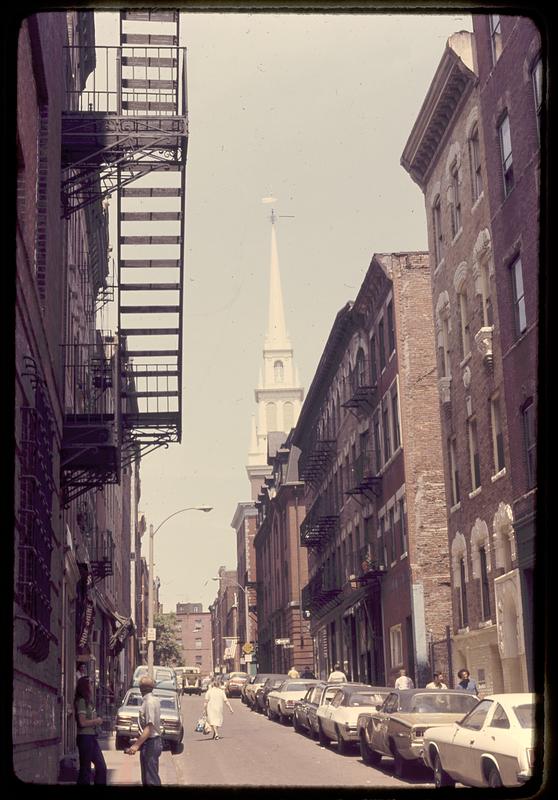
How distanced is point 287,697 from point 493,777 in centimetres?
2252

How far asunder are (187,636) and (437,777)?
176 m

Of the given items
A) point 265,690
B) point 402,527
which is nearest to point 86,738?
point 402,527

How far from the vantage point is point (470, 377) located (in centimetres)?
2802

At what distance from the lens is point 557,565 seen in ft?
22.0

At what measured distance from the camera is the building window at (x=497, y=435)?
25750mm

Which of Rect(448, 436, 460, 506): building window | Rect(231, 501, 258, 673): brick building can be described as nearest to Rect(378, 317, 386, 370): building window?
Rect(448, 436, 460, 506): building window

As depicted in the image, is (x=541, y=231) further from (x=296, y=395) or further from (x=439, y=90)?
(x=296, y=395)

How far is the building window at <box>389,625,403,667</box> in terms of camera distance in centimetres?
3563

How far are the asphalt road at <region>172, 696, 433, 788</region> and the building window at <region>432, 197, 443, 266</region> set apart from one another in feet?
43.8

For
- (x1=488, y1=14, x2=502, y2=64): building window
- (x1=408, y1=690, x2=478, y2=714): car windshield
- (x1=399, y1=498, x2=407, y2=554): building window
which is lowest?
(x1=408, y1=690, x2=478, y2=714): car windshield

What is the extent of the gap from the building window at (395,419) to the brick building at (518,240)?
11.1 meters

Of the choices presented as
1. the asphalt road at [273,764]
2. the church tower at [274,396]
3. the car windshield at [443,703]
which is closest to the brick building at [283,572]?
the asphalt road at [273,764]

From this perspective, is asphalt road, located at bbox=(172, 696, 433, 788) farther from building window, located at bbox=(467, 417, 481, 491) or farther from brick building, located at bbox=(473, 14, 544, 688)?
building window, located at bbox=(467, 417, 481, 491)

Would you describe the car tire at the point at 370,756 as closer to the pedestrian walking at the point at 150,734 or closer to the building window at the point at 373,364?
the pedestrian walking at the point at 150,734
